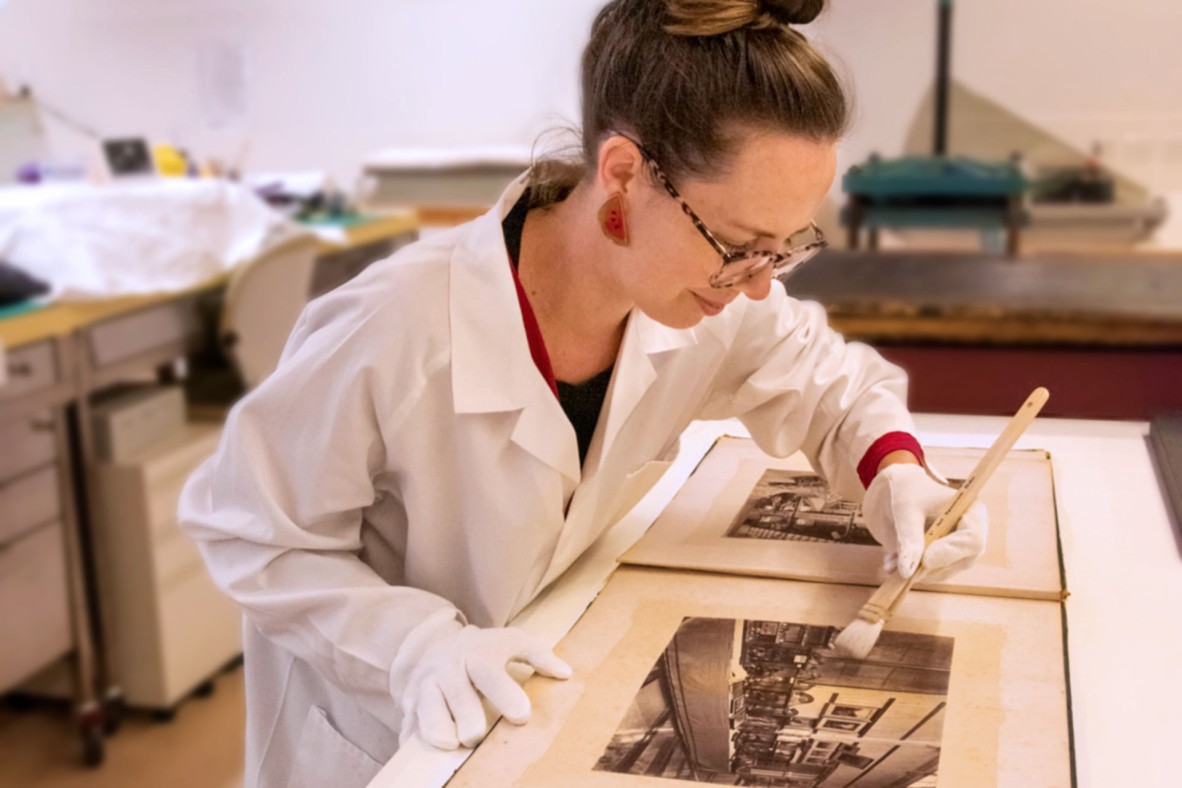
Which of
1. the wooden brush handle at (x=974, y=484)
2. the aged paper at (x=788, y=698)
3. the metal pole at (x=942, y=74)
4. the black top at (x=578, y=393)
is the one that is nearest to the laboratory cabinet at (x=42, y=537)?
the black top at (x=578, y=393)

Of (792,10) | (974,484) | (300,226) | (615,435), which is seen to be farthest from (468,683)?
(300,226)

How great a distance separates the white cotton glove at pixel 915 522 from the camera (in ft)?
3.11

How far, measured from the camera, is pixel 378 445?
997mm

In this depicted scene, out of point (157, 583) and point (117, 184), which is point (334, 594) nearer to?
point (157, 583)

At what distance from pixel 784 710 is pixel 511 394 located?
35cm

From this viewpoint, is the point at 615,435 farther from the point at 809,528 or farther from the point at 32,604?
the point at 32,604

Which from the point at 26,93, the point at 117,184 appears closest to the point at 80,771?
the point at 117,184

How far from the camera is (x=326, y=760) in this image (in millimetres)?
1101

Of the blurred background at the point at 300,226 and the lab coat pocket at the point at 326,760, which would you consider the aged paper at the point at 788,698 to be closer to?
the lab coat pocket at the point at 326,760

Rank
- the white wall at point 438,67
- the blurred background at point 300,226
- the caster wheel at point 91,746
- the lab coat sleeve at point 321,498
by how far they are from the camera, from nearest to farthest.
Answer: the lab coat sleeve at point 321,498, the blurred background at point 300,226, the caster wheel at point 91,746, the white wall at point 438,67

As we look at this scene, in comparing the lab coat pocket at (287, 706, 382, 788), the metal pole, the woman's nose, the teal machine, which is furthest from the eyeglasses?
the metal pole

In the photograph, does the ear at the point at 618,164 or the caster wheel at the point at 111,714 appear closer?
the ear at the point at 618,164

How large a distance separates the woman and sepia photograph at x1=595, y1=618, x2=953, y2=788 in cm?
9

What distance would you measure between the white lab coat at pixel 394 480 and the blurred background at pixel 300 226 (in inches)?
9.2
